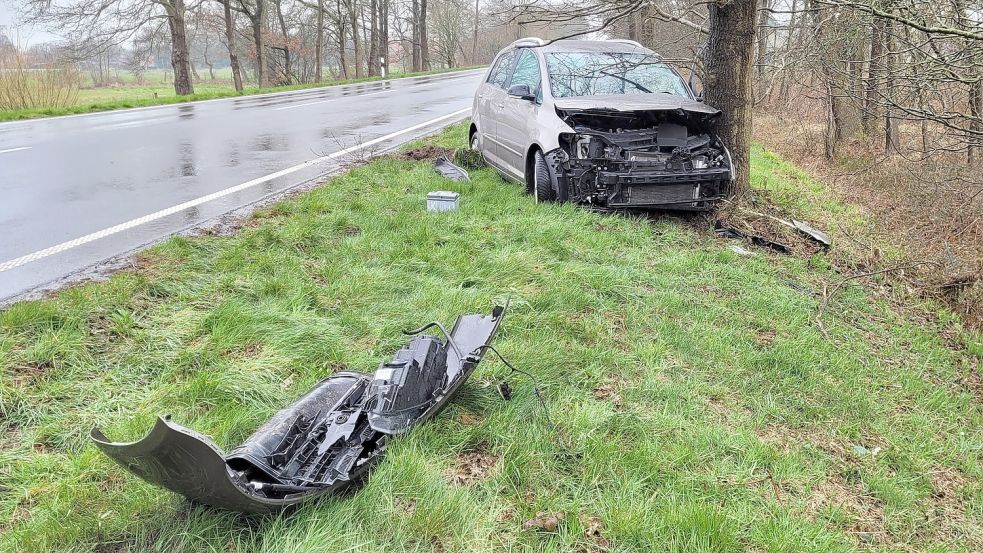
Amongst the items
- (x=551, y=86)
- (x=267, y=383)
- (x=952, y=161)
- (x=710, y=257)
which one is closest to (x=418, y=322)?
(x=267, y=383)

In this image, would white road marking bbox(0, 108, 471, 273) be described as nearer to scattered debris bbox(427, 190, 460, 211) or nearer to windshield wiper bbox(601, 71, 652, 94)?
scattered debris bbox(427, 190, 460, 211)

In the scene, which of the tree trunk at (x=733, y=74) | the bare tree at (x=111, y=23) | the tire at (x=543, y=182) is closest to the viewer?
the tire at (x=543, y=182)

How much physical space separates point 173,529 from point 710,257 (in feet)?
14.9

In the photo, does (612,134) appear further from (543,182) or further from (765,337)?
(765,337)

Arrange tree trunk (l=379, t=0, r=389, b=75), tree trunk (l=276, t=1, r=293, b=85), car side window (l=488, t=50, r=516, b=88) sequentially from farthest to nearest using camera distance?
tree trunk (l=379, t=0, r=389, b=75) → tree trunk (l=276, t=1, r=293, b=85) → car side window (l=488, t=50, r=516, b=88)

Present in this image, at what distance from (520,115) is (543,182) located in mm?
981

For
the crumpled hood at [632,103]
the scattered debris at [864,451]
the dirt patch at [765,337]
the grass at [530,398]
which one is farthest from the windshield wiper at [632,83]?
the scattered debris at [864,451]

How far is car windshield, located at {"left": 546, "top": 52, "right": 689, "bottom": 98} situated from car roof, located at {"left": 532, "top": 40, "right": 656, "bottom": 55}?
0.30 feet

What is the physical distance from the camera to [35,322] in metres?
3.32

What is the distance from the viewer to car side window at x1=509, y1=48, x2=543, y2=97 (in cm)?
691

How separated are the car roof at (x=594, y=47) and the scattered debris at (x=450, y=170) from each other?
5.54ft

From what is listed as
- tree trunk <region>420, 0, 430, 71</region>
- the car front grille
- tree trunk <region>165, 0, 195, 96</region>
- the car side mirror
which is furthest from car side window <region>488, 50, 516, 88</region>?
→ tree trunk <region>420, 0, 430, 71</region>

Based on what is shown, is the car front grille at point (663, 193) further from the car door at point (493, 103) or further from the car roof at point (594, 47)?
the car door at point (493, 103)

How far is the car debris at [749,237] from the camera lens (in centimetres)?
588
